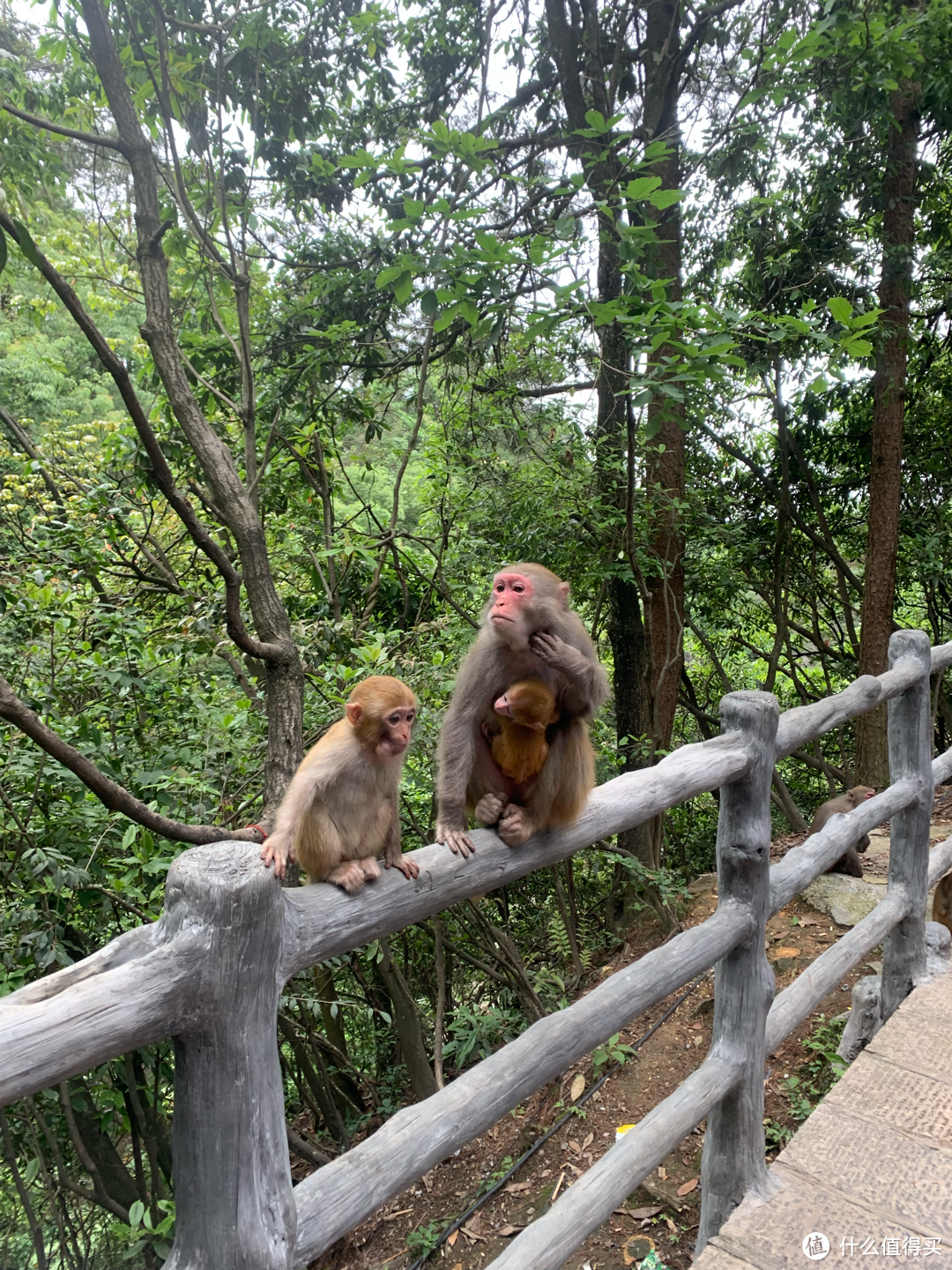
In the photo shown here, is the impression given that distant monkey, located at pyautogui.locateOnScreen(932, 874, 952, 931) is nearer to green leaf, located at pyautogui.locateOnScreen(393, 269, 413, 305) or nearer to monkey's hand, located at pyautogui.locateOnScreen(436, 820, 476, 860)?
monkey's hand, located at pyautogui.locateOnScreen(436, 820, 476, 860)

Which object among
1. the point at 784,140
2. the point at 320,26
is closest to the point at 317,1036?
the point at 320,26

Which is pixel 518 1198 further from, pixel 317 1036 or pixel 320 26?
pixel 320 26

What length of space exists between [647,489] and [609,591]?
1.01 metres

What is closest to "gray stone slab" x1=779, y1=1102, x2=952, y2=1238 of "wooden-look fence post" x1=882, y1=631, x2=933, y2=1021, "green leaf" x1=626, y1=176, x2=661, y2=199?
"wooden-look fence post" x1=882, y1=631, x2=933, y2=1021

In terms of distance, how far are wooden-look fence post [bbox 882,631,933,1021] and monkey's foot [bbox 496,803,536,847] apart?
214cm

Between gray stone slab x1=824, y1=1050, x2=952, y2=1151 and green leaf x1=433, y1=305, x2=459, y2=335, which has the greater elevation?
green leaf x1=433, y1=305, x2=459, y2=335

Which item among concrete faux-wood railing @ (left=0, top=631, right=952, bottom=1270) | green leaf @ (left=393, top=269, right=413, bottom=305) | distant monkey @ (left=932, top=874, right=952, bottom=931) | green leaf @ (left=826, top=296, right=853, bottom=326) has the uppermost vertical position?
green leaf @ (left=393, top=269, right=413, bottom=305)

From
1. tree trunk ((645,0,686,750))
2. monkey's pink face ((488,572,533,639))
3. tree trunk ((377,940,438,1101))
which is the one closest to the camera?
monkey's pink face ((488,572,533,639))

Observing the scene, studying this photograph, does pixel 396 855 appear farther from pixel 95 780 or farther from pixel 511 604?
pixel 95 780

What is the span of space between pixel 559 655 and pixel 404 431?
603 centimetres

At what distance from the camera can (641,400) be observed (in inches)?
132

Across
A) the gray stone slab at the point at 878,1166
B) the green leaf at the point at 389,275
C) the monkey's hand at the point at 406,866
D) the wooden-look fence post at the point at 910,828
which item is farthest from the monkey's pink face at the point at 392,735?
the wooden-look fence post at the point at 910,828

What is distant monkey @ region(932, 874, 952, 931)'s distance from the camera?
12.4 feet

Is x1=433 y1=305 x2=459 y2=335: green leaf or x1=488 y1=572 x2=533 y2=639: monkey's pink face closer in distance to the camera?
x1=488 y1=572 x2=533 y2=639: monkey's pink face
